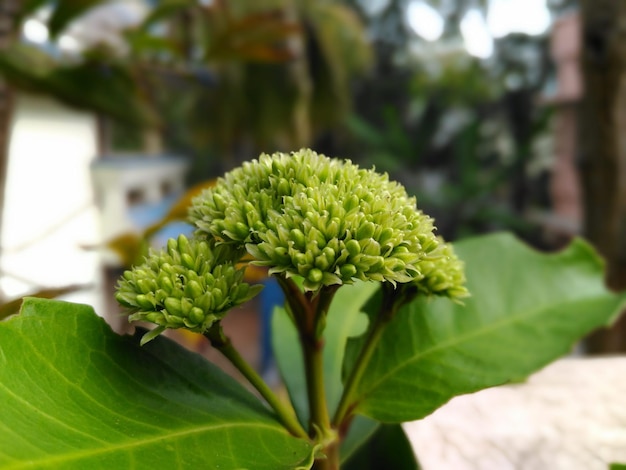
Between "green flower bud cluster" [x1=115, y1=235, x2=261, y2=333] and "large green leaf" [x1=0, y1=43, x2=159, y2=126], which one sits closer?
"green flower bud cluster" [x1=115, y1=235, x2=261, y2=333]

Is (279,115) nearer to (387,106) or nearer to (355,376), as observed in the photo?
(387,106)

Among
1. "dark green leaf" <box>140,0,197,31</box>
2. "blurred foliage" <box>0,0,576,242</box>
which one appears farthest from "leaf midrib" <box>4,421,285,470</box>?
"blurred foliage" <box>0,0,576,242</box>

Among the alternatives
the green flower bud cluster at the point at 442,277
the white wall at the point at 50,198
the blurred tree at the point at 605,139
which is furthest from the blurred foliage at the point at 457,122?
the green flower bud cluster at the point at 442,277

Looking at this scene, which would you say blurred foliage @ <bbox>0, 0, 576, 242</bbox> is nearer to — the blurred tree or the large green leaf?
the large green leaf

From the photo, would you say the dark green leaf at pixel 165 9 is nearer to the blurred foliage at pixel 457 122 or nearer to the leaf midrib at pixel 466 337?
the leaf midrib at pixel 466 337

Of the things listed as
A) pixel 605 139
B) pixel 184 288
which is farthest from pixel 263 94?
pixel 184 288

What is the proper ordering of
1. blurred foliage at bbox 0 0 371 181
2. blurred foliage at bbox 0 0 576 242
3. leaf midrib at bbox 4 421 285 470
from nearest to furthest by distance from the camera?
leaf midrib at bbox 4 421 285 470
blurred foliage at bbox 0 0 371 181
blurred foliage at bbox 0 0 576 242
